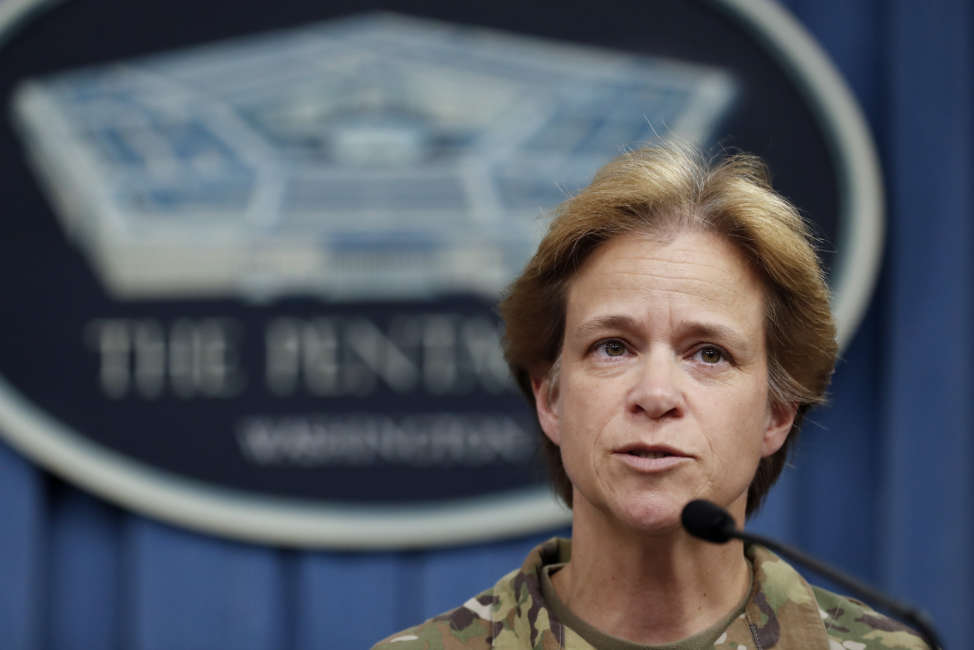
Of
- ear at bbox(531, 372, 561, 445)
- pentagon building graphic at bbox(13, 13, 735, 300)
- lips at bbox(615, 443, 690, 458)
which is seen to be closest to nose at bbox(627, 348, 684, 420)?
lips at bbox(615, 443, 690, 458)

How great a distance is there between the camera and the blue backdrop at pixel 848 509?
1.51m

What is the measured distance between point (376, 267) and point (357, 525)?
1.09 feet

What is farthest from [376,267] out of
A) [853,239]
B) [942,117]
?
[942,117]

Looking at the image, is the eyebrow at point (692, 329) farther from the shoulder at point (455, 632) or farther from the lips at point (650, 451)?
the shoulder at point (455, 632)

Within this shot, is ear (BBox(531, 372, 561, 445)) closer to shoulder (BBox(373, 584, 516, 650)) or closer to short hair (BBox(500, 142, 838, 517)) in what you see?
short hair (BBox(500, 142, 838, 517))

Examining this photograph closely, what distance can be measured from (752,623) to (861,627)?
0.09 metres

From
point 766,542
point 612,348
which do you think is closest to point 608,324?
point 612,348

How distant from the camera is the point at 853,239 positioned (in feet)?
4.91

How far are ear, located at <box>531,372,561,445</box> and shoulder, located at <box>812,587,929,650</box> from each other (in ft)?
0.79

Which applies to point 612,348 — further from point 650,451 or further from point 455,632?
point 455,632

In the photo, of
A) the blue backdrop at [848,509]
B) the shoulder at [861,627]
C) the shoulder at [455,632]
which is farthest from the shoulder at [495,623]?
the blue backdrop at [848,509]

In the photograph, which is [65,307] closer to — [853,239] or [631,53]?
[631,53]

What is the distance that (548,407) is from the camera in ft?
3.23

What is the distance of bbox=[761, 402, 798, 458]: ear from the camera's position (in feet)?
3.11
